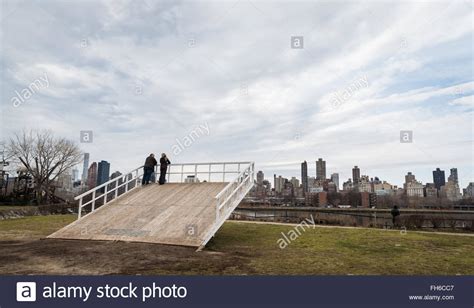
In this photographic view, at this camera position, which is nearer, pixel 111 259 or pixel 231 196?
pixel 111 259

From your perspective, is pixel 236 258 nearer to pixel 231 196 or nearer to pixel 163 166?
pixel 231 196

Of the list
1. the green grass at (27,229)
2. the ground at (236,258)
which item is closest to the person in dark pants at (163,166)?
the green grass at (27,229)

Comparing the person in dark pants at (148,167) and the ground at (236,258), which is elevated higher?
the person in dark pants at (148,167)

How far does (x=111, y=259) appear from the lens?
7566 millimetres

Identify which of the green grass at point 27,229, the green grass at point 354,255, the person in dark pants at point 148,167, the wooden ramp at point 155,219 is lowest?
the green grass at point 354,255

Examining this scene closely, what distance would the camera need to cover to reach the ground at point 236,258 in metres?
6.73

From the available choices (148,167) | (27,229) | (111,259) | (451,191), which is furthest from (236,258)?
(451,191)

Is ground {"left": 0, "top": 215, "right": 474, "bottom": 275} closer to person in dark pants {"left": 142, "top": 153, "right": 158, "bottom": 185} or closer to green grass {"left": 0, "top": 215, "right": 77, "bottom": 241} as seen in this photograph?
green grass {"left": 0, "top": 215, "right": 77, "bottom": 241}

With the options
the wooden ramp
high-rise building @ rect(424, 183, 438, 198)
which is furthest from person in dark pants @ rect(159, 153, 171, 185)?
high-rise building @ rect(424, 183, 438, 198)

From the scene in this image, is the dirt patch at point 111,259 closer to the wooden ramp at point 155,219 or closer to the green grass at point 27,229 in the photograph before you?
the wooden ramp at point 155,219

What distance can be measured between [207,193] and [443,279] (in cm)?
978

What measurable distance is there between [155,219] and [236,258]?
465cm

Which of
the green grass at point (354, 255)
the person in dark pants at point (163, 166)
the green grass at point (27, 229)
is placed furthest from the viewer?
the person in dark pants at point (163, 166)

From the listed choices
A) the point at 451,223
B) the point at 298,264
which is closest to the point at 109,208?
the point at 298,264
